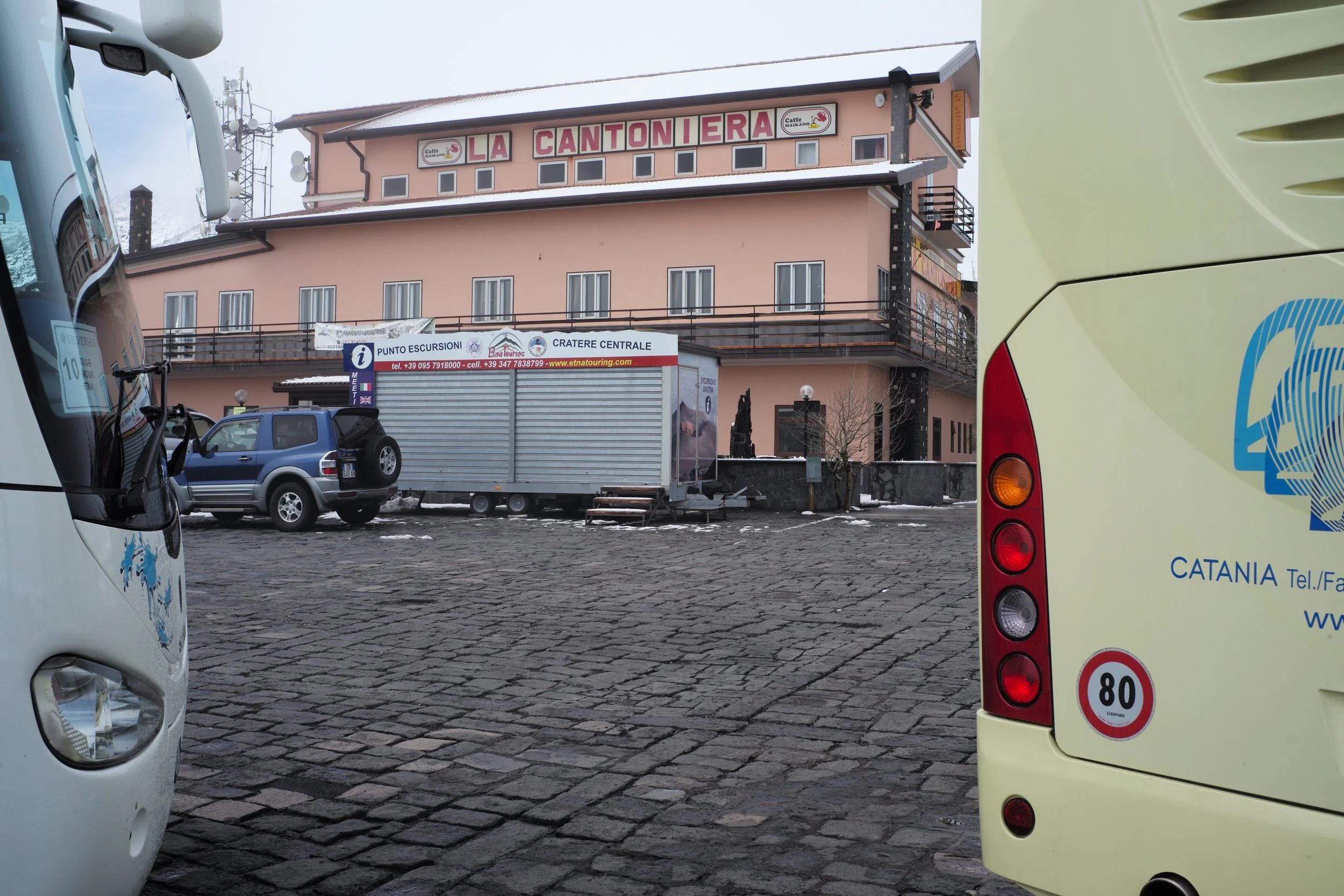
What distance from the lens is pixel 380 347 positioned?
24312mm

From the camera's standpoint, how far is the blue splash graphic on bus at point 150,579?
9.27ft

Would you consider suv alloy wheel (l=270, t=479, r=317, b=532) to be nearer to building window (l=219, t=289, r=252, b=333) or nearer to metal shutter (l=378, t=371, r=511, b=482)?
metal shutter (l=378, t=371, r=511, b=482)

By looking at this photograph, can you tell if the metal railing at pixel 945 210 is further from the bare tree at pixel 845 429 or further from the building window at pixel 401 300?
the building window at pixel 401 300

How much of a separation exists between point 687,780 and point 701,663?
265 centimetres

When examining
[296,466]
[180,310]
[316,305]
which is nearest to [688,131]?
[316,305]

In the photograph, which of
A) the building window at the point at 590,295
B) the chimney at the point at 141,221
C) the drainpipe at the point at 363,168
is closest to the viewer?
the building window at the point at 590,295

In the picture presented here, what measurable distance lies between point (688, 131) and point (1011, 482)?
37505mm

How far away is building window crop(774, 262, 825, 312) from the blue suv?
1727cm

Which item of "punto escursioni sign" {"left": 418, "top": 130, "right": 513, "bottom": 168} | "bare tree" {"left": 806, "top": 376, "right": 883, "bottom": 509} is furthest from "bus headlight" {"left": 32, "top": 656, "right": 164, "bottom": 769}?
"punto escursioni sign" {"left": 418, "top": 130, "right": 513, "bottom": 168}

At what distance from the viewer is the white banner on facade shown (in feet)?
120

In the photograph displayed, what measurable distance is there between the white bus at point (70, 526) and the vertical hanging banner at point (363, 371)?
2156 cm

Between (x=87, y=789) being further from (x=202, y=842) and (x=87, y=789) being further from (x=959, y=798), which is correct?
(x=959, y=798)

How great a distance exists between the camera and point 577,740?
5832 mm

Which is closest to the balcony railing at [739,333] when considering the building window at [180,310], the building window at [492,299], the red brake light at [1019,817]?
the building window at [492,299]
